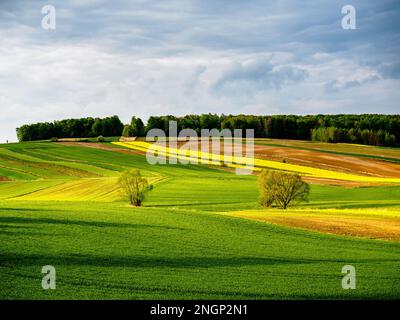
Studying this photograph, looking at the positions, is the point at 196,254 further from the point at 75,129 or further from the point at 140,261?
the point at 75,129

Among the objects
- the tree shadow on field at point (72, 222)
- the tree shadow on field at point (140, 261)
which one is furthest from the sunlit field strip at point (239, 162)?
the tree shadow on field at point (140, 261)

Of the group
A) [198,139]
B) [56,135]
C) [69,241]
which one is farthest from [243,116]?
[69,241]

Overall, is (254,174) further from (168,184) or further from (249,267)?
(249,267)

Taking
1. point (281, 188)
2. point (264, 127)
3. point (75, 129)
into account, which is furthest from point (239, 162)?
point (75, 129)

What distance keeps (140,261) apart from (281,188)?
35058 millimetres

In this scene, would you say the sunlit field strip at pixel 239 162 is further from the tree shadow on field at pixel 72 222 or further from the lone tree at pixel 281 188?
the tree shadow on field at pixel 72 222

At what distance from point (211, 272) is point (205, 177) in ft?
189

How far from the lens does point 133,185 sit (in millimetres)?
53750

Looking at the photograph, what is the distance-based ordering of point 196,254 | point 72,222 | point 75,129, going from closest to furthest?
point 196,254
point 72,222
point 75,129

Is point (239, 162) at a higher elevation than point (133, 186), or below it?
higher

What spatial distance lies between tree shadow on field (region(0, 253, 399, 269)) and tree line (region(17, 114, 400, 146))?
94170mm

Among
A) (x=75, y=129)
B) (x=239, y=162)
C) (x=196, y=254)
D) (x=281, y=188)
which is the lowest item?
(x=281, y=188)
